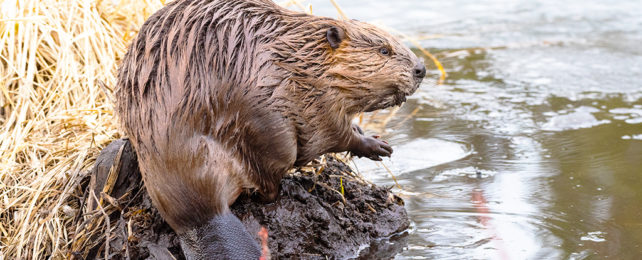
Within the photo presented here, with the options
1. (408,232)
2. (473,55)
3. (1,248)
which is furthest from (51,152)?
(473,55)

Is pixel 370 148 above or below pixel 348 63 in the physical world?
below

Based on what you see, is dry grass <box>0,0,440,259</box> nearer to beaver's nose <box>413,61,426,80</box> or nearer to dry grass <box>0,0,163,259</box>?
dry grass <box>0,0,163,259</box>

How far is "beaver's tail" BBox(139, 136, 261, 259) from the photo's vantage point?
269cm

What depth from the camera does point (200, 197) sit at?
271 cm

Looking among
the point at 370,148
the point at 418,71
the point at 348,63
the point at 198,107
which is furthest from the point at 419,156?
the point at 198,107

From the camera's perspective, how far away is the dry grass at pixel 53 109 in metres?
3.29

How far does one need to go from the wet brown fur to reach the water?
718 millimetres

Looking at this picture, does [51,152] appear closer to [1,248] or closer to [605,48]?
[1,248]

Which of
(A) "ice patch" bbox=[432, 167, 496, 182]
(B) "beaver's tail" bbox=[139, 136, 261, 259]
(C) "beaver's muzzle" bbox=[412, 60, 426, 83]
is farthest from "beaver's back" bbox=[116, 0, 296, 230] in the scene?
(A) "ice patch" bbox=[432, 167, 496, 182]

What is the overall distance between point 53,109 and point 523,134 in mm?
2648

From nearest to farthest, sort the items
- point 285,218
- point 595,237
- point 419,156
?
point 285,218
point 595,237
point 419,156

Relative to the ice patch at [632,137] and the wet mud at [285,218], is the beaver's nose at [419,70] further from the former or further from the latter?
the ice patch at [632,137]

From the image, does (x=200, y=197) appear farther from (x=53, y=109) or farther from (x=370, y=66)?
(x=53, y=109)

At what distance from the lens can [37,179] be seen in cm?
350
